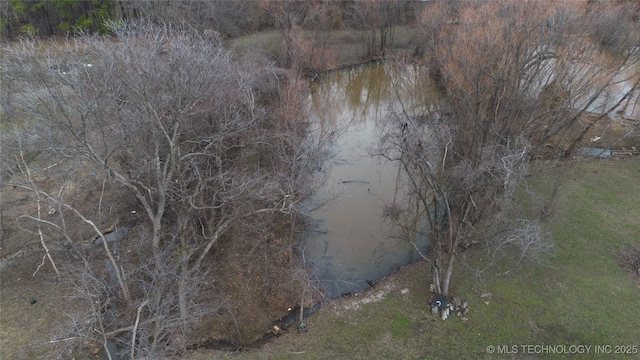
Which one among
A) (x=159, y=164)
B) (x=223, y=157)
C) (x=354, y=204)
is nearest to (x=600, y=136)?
(x=354, y=204)

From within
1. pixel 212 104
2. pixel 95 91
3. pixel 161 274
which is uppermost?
pixel 95 91

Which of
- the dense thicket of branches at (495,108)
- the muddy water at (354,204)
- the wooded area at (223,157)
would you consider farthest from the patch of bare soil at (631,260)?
the muddy water at (354,204)

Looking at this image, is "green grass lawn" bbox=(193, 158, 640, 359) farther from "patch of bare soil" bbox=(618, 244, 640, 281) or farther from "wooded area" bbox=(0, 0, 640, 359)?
"wooded area" bbox=(0, 0, 640, 359)

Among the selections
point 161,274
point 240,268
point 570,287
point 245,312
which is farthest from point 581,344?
point 161,274

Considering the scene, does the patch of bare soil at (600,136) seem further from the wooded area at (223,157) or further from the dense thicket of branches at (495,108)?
the dense thicket of branches at (495,108)

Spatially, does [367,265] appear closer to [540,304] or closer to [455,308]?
[455,308]

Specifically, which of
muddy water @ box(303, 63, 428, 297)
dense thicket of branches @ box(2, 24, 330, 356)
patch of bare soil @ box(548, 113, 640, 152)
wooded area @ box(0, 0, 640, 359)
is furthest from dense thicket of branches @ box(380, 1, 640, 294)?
dense thicket of branches @ box(2, 24, 330, 356)

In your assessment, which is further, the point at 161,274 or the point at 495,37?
the point at 495,37
